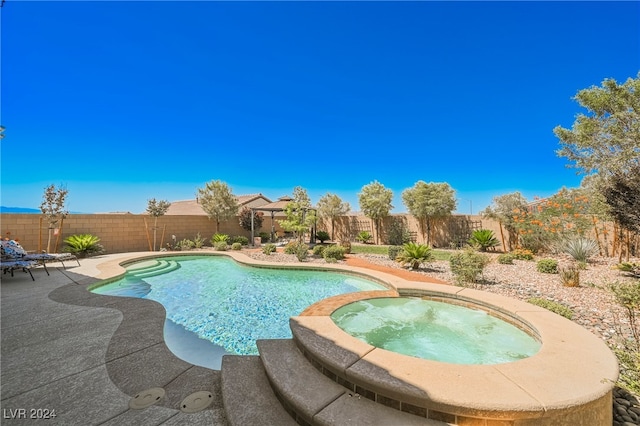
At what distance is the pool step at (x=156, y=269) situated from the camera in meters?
8.72

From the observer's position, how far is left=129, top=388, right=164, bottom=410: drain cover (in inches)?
88.3

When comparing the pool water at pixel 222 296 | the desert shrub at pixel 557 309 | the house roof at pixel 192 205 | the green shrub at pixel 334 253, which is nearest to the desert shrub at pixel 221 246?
the pool water at pixel 222 296

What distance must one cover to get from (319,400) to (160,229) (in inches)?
596

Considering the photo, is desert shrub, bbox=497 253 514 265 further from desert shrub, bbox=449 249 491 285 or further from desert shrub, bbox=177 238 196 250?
desert shrub, bbox=177 238 196 250

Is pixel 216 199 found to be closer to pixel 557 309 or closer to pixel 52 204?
pixel 52 204

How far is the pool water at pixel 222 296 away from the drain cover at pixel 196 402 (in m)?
1.10

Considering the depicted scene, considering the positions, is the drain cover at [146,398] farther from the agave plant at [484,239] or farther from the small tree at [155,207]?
the agave plant at [484,239]

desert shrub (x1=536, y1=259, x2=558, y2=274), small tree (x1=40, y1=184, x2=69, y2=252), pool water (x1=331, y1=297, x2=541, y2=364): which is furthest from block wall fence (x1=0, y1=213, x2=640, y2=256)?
pool water (x1=331, y1=297, x2=541, y2=364)

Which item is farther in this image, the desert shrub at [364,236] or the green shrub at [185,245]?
the desert shrub at [364,236]

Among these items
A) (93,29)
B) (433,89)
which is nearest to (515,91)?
(433,89)

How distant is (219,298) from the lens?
6.38m

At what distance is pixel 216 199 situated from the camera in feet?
50.6

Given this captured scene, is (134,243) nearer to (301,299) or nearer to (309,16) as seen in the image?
(301,299)

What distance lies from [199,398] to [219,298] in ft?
14.1
